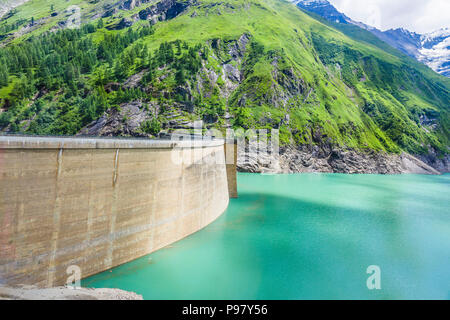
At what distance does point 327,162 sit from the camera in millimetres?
78500

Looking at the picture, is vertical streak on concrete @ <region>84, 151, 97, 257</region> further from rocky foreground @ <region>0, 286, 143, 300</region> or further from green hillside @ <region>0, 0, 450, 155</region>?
green hillside @ <region>0, 0, 450, 155</region>

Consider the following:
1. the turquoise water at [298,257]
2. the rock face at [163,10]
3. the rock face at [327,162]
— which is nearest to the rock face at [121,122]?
the rock face at [327,162]

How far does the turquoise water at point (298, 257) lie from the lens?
15.8 m

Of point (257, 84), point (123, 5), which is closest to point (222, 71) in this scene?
point (257, 84)

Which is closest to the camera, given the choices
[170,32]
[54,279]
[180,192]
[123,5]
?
[54,279]

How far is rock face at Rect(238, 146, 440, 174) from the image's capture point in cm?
6531

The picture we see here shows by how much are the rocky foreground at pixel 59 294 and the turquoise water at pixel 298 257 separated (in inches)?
111

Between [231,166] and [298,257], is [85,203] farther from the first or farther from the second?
[231,166]

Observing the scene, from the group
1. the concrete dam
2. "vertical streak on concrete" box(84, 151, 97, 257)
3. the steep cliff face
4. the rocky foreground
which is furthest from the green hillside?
the rocky foreground

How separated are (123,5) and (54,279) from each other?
528 feet

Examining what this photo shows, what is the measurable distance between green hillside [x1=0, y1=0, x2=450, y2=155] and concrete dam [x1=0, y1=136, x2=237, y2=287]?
46.8 meters

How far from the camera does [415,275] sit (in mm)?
18828

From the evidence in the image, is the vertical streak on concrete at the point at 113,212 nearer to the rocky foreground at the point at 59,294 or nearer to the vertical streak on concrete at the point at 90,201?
the vertical streak on concrete at the point at 90,201

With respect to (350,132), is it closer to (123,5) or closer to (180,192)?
(180,192)
